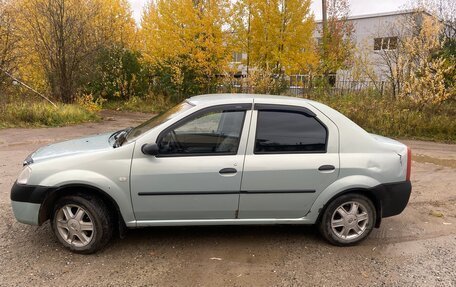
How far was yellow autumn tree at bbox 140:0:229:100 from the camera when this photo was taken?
1573 cm

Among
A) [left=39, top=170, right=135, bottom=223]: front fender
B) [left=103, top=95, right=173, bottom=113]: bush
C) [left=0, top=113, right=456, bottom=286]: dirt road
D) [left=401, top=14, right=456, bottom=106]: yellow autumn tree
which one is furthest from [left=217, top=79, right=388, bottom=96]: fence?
[left=39, top=170, right=135, bottom=223]: front fender

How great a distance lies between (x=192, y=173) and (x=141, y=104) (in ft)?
47.7

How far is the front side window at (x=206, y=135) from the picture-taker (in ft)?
11.8

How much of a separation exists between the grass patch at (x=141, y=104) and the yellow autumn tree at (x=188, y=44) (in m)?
0.67

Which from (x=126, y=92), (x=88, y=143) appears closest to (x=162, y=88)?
(x=126, y=92)

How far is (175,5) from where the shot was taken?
16.0m

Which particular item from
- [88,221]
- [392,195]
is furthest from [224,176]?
[392,195]

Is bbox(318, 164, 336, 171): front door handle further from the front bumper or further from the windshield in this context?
the front bumper

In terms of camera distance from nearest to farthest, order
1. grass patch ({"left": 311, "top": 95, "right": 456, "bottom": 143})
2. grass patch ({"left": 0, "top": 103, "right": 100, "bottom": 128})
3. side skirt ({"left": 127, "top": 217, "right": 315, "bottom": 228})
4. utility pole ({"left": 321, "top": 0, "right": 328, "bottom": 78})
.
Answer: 1. side skirt ({"left": 127, "top": 217, "right": 315, "bottom": 228})
2. grass patch ({"left": 311, "top": 95, "right": 456, "bottom": 143})
3. grass patch ({"left": 0, "top": 103, "right": 100, "bottom": 128})
4. utility pole ({"left": 321, "top": 0, "right": 328, "bottom": 78})

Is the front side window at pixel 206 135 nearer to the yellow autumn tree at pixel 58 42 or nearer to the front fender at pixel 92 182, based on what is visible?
the front fender at pixel 92 182

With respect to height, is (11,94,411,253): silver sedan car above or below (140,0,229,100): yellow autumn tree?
below

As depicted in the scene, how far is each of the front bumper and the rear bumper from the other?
3.31 metres

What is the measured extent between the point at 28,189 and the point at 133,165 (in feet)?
3.41

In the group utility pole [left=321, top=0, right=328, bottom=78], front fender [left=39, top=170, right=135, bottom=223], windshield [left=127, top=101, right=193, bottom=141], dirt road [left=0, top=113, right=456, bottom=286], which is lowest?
dirt road [left=0, top=113, right=456, bottom=286]
